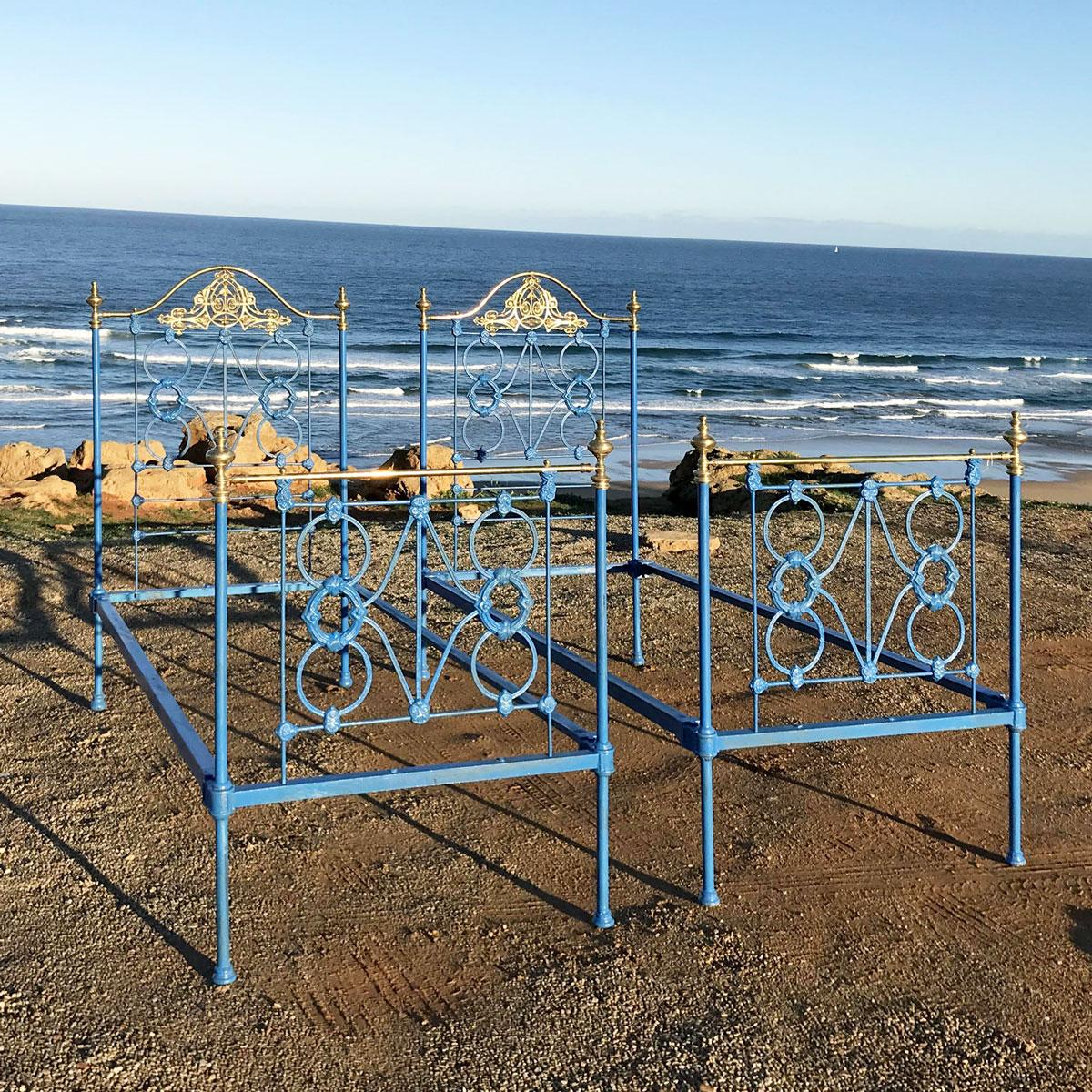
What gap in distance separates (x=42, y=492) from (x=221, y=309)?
8.60m

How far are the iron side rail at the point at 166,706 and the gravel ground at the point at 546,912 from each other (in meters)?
0.53

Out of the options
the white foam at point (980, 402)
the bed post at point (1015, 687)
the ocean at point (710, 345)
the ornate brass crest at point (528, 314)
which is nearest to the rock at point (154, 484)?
the ornate brass crest at point (528, 314)

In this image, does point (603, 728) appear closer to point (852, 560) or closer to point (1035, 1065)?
point (1035, 1065)

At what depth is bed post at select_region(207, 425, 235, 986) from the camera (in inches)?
177

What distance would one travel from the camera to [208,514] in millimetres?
14938

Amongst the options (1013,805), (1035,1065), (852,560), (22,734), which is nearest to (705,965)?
(1035,1065)

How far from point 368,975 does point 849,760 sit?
2795 mm

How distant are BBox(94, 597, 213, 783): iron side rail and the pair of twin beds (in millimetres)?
16

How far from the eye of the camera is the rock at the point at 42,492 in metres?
14.9

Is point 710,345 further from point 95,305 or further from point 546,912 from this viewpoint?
point 546,912

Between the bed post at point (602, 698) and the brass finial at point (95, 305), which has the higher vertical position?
the brass finial at point (95, 305)

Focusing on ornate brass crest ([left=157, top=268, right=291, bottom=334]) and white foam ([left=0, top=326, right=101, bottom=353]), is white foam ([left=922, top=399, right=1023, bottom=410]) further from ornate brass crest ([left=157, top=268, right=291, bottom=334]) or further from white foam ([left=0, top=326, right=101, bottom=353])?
ornate brass crest ([left=157, top=268, right=291, bottom=334])

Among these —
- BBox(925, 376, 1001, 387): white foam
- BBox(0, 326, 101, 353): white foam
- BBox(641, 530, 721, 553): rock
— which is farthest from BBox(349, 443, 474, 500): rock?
BBox(925, 376, 1001, 387): white foam

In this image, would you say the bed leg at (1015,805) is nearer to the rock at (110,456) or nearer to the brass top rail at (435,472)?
the brass top rail at (435,472)
